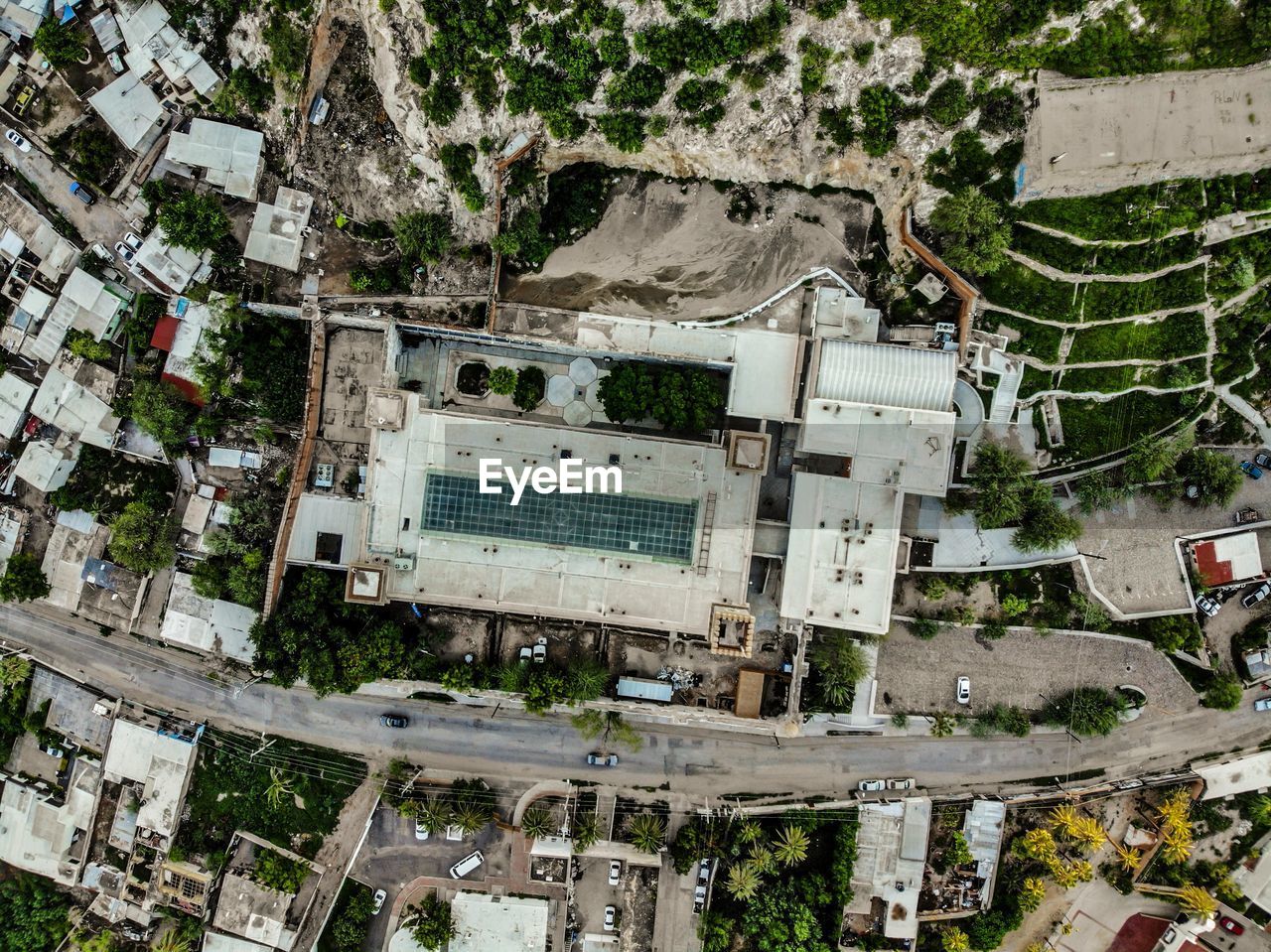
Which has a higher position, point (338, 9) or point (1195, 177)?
point (338, 9)

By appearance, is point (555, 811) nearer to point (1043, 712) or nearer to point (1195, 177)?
point (1043, 712)

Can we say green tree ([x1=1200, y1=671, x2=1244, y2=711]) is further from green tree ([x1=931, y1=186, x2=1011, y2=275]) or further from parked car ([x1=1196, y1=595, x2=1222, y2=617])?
green tree ([x1=931, y1=186, x2=1011, y2=275])

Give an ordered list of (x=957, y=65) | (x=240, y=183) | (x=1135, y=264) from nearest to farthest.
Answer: (x=957, y=65), (x=1135, y=264), (x=240, y=183)

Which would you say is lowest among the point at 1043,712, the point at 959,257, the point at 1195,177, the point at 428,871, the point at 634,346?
the point at 428,871

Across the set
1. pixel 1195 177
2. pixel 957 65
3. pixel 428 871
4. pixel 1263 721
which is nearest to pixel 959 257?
pixel 957 65

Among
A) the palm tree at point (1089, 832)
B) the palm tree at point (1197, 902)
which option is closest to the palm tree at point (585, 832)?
the palm tree at point (1089, 832)

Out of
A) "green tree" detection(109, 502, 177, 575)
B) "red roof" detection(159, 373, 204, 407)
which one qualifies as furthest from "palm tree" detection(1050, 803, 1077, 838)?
"red roof" detection(159, 373, 204, 407)

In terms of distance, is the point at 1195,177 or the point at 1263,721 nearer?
the point at 1195,177
